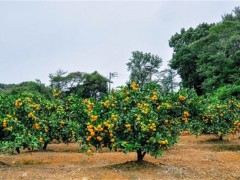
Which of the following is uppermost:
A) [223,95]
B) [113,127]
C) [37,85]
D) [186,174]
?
[37,85]

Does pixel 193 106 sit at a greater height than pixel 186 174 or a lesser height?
greater

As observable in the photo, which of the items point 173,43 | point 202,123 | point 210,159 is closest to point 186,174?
point 210,159

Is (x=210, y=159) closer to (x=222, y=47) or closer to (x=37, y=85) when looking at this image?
(x=222, y=47)

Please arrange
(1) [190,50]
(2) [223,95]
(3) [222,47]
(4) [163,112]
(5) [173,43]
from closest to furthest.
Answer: (4) [163,112] < (2) [223,95] < (3) [222,47] < (1) [190,50] < (5) [173,43]

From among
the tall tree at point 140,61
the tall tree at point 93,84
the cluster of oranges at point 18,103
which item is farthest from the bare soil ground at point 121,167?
the tall tree at point 140,61

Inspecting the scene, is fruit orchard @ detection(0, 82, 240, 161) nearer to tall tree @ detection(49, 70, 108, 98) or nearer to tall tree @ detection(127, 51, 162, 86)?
tall tree @ detection(49, 70, 108, 98)

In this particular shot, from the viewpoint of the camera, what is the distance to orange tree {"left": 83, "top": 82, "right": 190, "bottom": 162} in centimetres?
806

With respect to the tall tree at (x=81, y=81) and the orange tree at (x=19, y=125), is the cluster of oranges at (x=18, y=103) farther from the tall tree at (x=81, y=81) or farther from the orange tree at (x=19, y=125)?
the tall tree at (x=81, y=81)

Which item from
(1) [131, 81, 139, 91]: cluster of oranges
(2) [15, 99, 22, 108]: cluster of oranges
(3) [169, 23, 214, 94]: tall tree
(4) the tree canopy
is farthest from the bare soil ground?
(3) [169, 23, 214, 94]: tall tree

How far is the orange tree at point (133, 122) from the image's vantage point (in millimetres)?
8062

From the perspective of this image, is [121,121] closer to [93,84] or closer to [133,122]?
[133,122]

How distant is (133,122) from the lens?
832cm

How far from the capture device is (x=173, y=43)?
44.6 metres

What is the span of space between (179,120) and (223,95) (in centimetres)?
1616
